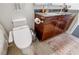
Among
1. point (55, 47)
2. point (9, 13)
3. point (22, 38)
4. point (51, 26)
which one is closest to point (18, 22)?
point (9, 13)

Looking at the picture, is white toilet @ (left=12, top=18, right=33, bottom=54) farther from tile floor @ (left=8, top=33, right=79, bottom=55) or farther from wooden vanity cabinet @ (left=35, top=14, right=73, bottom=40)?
wooden vanity cabinet @ (left=35, top=14, right=73, bottom=40)

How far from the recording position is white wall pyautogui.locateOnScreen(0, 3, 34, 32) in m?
1.90

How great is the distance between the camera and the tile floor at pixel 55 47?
202cm

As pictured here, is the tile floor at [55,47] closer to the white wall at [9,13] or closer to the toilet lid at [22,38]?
the toilet lid at [22,38]

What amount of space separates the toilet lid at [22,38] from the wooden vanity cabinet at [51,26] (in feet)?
1.46

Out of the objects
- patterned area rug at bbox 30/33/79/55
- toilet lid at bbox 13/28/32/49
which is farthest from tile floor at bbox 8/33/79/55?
toilet lid at bbox 13/28/32/49

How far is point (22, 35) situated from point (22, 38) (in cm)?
7

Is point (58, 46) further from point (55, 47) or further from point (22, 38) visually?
point (22, 38)

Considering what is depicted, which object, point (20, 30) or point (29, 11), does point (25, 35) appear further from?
point (29, 11)

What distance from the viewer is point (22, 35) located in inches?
74.2

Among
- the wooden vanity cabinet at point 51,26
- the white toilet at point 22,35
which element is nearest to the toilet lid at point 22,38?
the white toilet at point 22,35

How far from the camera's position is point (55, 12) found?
86.4 inches
